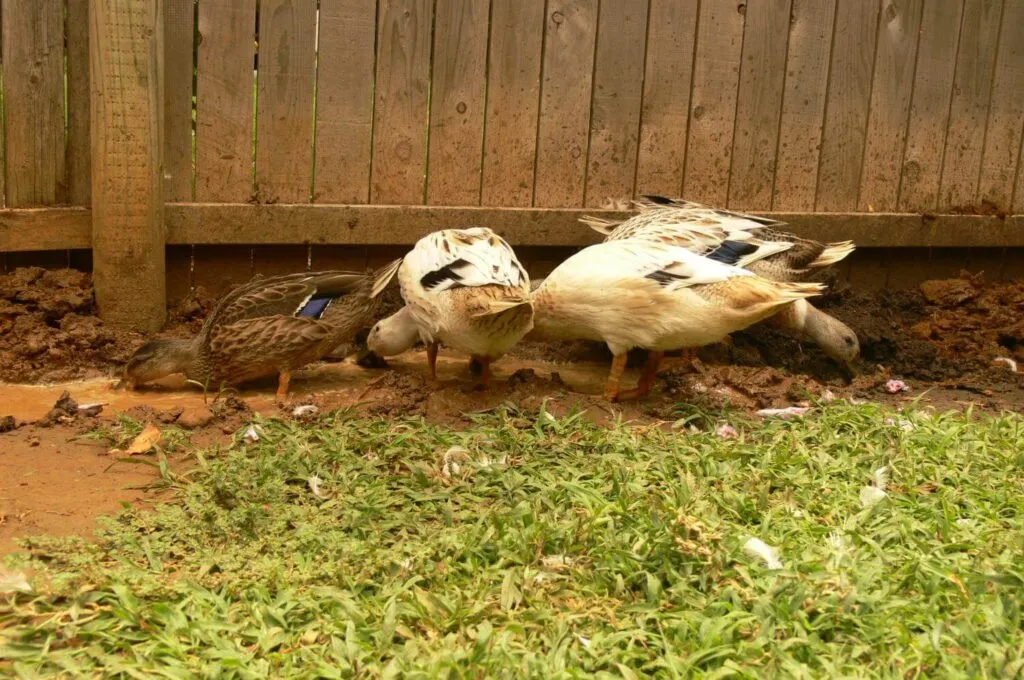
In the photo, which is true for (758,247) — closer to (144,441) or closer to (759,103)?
(759,103)

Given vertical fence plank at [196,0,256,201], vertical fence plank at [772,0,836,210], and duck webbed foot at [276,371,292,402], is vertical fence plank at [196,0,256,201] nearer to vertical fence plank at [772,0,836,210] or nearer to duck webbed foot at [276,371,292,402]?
duck webbed foot at [276,371,292,402]

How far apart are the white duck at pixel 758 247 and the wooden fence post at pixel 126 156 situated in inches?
94.4

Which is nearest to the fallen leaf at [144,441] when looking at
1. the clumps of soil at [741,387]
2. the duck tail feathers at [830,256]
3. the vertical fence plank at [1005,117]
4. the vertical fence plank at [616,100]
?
the clumps of soil at [741,387]

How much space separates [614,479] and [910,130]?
4.36m

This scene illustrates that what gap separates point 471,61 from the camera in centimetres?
638

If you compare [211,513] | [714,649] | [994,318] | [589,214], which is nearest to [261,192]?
[589,214]

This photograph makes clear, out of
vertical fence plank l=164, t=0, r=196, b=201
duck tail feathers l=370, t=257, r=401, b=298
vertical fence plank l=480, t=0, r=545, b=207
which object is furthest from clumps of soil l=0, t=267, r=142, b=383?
vertical fence plank l=480, t=0, r=545, b=207

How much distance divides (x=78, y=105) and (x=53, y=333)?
45.9 inches

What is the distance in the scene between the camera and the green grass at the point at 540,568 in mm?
3096

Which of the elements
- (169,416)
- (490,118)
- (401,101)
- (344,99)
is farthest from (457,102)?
(169,416)

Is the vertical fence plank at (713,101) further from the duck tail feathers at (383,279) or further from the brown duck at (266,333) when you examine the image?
the brown duck at (266,333)

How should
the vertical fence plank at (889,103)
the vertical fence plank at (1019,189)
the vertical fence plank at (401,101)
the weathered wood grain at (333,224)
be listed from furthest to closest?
the vertical fence plank at (1019,189)
the vertical fence plank at (889,103)
the vertical fence plank at (401,101)
the weathered wood grain at (333,224)

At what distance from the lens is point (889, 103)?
734 centimetres

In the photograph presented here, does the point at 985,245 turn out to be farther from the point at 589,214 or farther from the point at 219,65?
the point at 219,65
